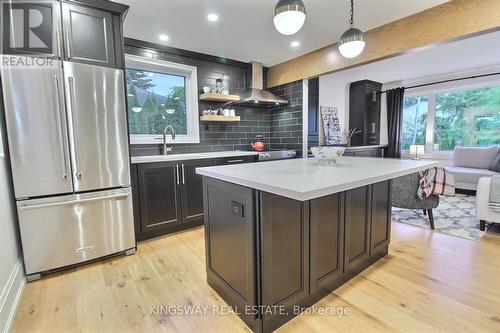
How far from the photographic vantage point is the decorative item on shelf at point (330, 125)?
199 inches

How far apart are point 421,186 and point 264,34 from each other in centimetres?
263

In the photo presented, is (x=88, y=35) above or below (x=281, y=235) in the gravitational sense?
above

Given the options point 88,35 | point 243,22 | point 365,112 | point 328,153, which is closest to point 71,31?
point 88,35

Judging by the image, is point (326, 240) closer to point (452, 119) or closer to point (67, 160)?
point (67, 160)

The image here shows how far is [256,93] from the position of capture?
3889 mm

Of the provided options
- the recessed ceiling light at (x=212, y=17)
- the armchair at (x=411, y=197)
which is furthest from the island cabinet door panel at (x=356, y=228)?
the recessed ceiling light at (x=212, y=17)

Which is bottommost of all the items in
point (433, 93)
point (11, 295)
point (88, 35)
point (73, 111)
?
point (11, 295)

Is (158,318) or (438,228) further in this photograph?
(438,228)

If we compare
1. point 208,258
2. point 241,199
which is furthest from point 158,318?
point 241,199

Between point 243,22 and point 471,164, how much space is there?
5134 mm

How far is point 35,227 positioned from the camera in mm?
1996

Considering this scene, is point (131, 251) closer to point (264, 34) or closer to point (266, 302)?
point (266, 302)

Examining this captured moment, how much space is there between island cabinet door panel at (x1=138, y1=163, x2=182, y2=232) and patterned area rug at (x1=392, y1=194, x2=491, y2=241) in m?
2.90

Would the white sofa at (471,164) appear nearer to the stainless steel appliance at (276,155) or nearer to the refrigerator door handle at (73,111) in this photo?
the stainless steel appliance at (276,155)
